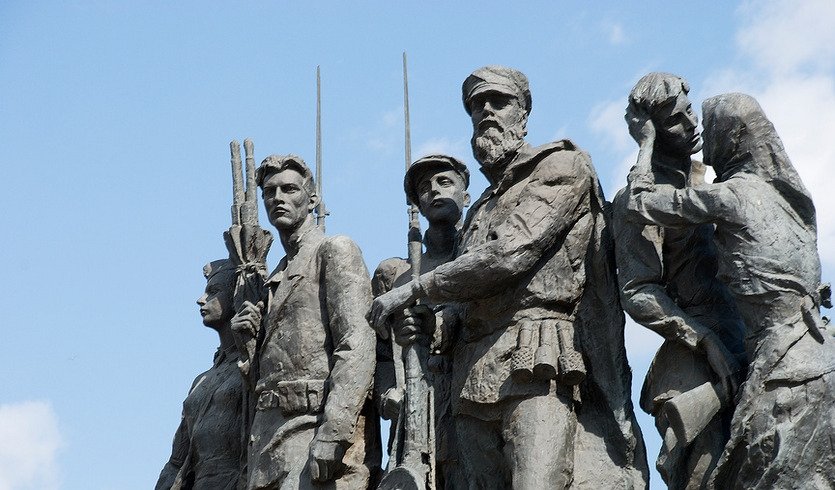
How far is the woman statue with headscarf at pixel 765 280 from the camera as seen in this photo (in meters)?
11.5

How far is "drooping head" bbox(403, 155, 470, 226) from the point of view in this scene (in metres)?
14.5

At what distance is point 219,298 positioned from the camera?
620 inches

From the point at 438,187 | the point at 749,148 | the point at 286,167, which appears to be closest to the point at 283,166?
the point at 286,167

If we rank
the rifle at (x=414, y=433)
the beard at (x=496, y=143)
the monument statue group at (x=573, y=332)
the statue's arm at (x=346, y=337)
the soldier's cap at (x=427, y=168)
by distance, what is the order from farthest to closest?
the soldier's cap at (x=427, y=168), the statue's arm at (x=346, y=337), the beard at (x=496, y=143), the rifle at (x=414, y=433), the monument statue group at (x=573, y=332)

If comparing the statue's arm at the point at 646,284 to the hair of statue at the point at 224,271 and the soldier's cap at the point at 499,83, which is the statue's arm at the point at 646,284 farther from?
the hair of statue at the point at 224,271

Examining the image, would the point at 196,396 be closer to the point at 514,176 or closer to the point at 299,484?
the point at 299,484

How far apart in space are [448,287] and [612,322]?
42.2 inches

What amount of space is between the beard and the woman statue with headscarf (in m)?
0.91

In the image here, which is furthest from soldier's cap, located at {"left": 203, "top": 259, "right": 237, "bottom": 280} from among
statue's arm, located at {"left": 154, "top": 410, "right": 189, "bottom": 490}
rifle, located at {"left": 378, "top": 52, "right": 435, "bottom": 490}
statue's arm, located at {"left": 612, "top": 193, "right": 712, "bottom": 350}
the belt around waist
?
statue's arm, located at {"left": 612, "top": 193, "right": 712, "bottom": 350}

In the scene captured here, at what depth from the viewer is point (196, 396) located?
→ 15594 mm

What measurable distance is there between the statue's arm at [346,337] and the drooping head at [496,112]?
139cm

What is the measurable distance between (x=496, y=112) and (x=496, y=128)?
106 mm

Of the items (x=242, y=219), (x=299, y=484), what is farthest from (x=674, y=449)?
(x=242, y=219)

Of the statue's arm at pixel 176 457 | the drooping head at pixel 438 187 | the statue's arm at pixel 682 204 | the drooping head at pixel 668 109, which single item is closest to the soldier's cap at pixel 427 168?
the drooping head at pixel 438 187
